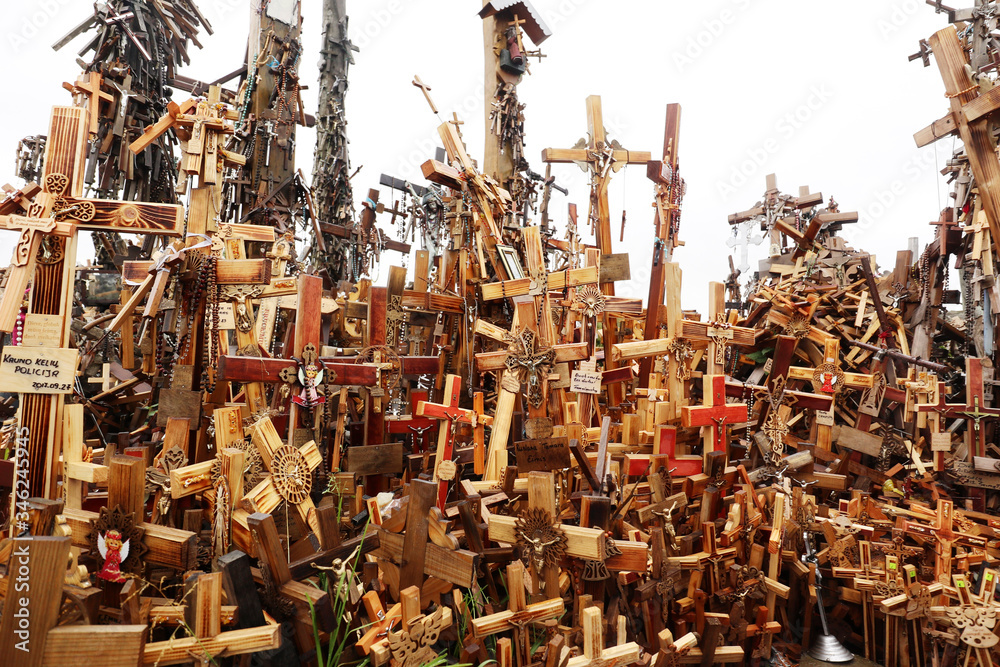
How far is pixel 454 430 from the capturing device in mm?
4742

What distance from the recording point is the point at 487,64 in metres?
7.86

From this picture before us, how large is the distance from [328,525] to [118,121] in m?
7.97

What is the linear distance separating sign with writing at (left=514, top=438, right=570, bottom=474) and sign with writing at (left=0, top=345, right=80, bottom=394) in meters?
2.41

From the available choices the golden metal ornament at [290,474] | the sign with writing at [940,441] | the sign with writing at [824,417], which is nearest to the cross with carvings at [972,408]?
the sign with writing at [940,441]

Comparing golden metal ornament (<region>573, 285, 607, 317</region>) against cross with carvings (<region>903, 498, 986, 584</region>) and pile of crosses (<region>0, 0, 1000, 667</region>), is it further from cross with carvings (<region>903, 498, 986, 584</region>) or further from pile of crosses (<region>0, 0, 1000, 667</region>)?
cross with carvings (<region>903, 498, 986, 584</region>)

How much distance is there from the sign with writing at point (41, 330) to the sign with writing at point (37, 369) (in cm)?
6

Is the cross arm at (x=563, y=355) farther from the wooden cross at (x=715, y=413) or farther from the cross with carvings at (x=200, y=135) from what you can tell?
the cross with carvings at (x=200, y=135)

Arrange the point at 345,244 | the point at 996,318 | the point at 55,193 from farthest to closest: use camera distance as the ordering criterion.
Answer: the point at 345,244 < the point at 996,318 < the point at 55,193

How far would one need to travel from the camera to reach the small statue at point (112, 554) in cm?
275

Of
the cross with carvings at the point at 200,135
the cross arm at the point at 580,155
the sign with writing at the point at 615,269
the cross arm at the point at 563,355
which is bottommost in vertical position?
the cross arm at the point at 563,355

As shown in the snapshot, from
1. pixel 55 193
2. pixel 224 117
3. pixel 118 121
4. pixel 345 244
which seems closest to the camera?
pixel 55 193

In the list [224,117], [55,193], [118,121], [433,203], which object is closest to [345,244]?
[433,203]

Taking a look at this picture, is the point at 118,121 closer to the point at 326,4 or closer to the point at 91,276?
the point at 91,276

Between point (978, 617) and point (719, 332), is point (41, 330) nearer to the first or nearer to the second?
point (719, 332)
